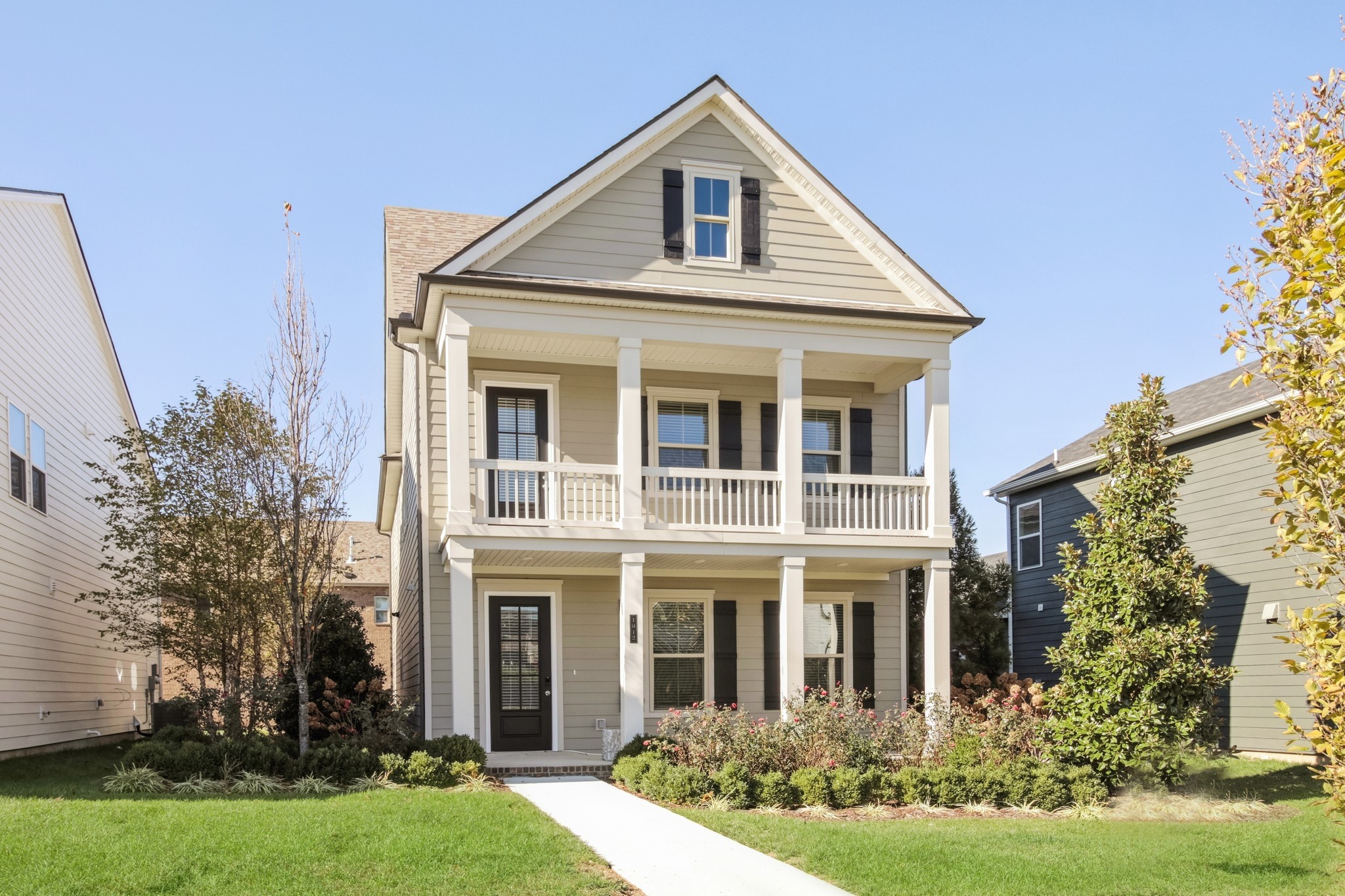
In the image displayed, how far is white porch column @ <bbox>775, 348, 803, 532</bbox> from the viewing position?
15.0 meters

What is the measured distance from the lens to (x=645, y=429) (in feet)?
53.8

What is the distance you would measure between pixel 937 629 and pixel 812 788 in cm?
441

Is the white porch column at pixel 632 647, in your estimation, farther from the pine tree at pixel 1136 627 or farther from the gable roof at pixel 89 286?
the gable roof at pixel 89 286

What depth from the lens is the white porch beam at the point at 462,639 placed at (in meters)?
13.3

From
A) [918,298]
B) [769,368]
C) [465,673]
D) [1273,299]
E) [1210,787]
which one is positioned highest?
[918,298]

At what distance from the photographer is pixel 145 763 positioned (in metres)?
12.2

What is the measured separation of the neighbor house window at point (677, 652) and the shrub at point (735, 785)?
4643 mm

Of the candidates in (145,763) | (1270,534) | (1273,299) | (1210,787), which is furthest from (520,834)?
(1270,534)

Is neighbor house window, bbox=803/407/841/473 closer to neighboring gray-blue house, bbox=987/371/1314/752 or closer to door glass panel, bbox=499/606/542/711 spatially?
neighboring gray-blue house, bbox=987/371/1314/752

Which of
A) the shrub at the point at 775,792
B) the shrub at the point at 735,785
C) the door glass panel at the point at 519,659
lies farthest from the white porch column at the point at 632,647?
the shrub at the point at 775,792

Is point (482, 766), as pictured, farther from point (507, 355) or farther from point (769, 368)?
point (769, 368)

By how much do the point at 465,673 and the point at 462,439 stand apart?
2889 millimetres

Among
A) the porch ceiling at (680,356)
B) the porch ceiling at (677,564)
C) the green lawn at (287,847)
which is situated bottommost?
the green lawn at (287,847)

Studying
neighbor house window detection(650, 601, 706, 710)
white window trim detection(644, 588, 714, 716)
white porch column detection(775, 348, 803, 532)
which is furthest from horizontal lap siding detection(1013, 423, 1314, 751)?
neighbor house window detection(650, 601, 706, 710)
